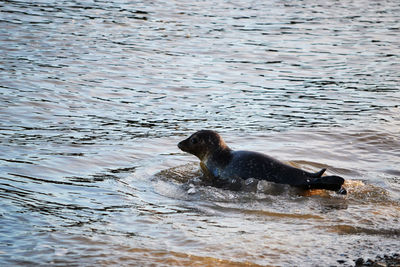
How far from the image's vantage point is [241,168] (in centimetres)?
728

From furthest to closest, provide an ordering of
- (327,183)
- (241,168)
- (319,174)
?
(241,168), (319,174), (327,183)

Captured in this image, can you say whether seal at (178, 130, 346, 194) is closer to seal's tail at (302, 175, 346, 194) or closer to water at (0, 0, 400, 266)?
seal's tail at (302, 175, 346, 194)

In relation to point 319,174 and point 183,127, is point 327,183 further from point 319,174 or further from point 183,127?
point 183,127

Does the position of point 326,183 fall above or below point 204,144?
below

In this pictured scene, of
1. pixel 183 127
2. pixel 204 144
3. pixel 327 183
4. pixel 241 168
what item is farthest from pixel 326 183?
pixel 183 127

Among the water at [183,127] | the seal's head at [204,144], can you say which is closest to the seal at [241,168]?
the seal's head at [204,144]

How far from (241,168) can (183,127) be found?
98.9 inches

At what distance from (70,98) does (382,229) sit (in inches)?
250

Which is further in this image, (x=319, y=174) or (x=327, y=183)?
(x=319, y=174)

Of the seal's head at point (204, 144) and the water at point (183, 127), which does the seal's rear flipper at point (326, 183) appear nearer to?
the water at point (183, 127)

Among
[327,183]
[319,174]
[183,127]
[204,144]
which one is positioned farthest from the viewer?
[183,127]

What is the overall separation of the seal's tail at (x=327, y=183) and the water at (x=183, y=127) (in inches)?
4.2

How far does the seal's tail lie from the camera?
657cm

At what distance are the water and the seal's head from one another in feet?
0.77
